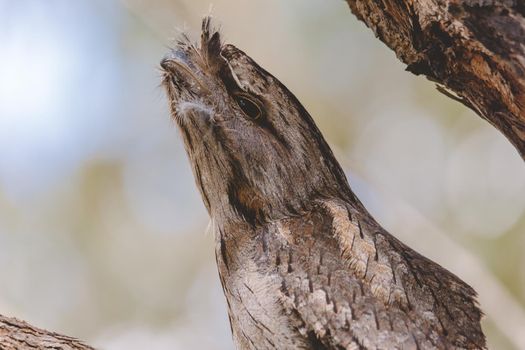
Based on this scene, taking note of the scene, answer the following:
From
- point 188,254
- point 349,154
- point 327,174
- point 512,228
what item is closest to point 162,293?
point 188,254

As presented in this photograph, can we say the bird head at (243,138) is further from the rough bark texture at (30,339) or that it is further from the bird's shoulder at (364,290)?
the rough bark texture at (30,339)

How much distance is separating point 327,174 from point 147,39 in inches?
211

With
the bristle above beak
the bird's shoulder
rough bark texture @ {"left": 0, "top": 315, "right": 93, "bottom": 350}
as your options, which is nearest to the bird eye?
the bristle above beak

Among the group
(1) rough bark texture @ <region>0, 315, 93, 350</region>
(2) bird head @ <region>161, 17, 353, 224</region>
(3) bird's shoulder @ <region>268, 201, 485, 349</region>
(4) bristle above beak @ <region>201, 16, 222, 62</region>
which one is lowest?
(3) bird's shoulder @ <region>268, 201, 485, 349</region>

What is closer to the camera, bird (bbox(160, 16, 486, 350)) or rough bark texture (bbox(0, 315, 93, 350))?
bird (bbox(160, 16, 486, 350))

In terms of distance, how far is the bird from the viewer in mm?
2730

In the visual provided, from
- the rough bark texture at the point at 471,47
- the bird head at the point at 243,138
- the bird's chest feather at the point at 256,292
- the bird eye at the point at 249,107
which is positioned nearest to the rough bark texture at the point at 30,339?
the bird's chest feather at the point at 256,292

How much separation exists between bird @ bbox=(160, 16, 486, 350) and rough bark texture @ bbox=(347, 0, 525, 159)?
74 centimetres

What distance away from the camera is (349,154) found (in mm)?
7141

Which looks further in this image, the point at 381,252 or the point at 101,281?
the point at 101,281

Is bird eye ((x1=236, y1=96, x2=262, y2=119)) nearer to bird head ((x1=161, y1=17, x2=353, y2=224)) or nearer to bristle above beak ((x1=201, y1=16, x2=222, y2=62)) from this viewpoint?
bird head ((x1=161, y1=17, x2=353, y2=224))

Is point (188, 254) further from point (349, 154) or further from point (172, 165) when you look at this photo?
point (349, 154)

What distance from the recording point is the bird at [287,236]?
2730 mm

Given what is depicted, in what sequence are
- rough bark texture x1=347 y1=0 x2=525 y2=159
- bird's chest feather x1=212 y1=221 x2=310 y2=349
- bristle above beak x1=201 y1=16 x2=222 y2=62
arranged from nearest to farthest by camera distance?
rough bark texture x1=347 y1=0 x2=525 y2=159
bird's chest feather x1=212 y1=221 x2=310 y2=349
bristle above beak x1=201 y1=16 x2=222 y2=62
